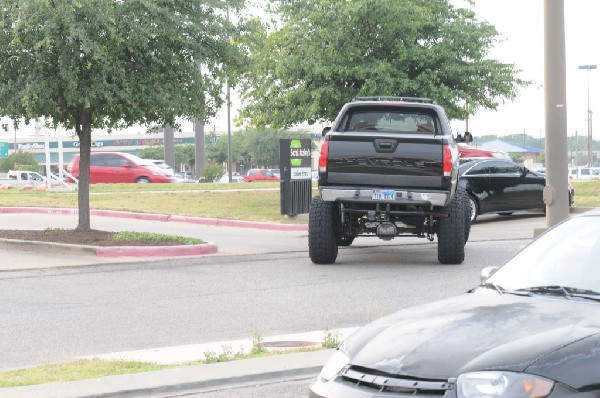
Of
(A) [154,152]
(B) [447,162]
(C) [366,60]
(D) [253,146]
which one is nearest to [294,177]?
(C) [366,60]

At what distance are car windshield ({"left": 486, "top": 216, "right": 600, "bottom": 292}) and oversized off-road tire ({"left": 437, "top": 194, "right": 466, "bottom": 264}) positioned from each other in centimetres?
1000

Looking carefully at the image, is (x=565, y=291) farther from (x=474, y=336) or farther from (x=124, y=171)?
(x=124, y=171)

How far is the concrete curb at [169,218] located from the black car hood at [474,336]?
18608 millimetres

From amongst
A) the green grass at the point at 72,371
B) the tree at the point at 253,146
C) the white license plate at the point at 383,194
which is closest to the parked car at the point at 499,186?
the white license plate at the point at 383,194

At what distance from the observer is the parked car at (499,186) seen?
26.5m

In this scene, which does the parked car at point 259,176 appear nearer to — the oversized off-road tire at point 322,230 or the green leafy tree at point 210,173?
the green leafy tree at point 210,173

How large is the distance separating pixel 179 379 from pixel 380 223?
8.57 meters

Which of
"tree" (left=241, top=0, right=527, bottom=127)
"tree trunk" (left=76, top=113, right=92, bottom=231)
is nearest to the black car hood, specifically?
"tree trunk" (left=76, top=113, right=92, bottom=231)

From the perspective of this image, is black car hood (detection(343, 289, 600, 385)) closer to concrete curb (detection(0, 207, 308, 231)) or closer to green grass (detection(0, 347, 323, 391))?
green grass (detection(0, 347, 323, 391))

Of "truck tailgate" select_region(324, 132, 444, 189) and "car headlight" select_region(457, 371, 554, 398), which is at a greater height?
"truck tailgate" select_region(324, 132, 444, 189)

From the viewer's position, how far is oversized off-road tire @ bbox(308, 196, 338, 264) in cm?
1639

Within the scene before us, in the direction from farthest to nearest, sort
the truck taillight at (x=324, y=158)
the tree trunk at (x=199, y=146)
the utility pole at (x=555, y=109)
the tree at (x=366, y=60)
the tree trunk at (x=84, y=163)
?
the tree trunk at (x=199, y=146)
the tree at (x=366, y=60)
the tree trunk at (x=84, y=163)
the truck taillight at (x=324, y=158)
the utility pole at (x=555, y=109)

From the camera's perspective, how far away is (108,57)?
1853 cm

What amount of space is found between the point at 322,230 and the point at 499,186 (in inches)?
451
